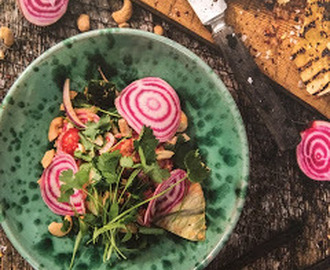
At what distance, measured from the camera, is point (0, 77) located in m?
1.64

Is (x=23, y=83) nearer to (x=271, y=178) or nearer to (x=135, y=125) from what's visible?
(x=135, y=125)

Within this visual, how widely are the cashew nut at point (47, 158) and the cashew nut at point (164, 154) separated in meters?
0.40

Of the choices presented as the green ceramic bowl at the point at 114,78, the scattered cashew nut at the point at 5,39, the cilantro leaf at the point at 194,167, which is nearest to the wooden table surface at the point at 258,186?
the scattered cashew nut at the point at 5,39

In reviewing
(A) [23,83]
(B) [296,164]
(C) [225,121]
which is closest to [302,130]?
(B) [296,164]

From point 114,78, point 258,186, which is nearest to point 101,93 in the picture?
point 114,78

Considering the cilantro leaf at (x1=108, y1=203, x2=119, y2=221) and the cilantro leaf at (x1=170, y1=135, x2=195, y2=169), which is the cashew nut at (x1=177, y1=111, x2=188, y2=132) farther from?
the cilantro leaf at (x1=108, y1=203, x2=119, y2=221)

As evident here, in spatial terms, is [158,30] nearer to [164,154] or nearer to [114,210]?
[164,154]

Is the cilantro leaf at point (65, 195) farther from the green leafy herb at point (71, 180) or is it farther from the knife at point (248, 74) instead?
the knife at point (248, 74)

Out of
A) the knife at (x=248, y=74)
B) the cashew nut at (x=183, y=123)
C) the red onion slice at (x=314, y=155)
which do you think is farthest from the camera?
the red onion slice at (x=314, y=155)

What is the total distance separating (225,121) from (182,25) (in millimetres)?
488

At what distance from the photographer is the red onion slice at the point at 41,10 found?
161cm

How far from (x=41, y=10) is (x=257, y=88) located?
920 millimetres

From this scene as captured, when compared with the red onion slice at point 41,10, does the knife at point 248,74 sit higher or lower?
lower

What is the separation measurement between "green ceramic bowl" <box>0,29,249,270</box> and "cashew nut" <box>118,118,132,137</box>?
23 cm
